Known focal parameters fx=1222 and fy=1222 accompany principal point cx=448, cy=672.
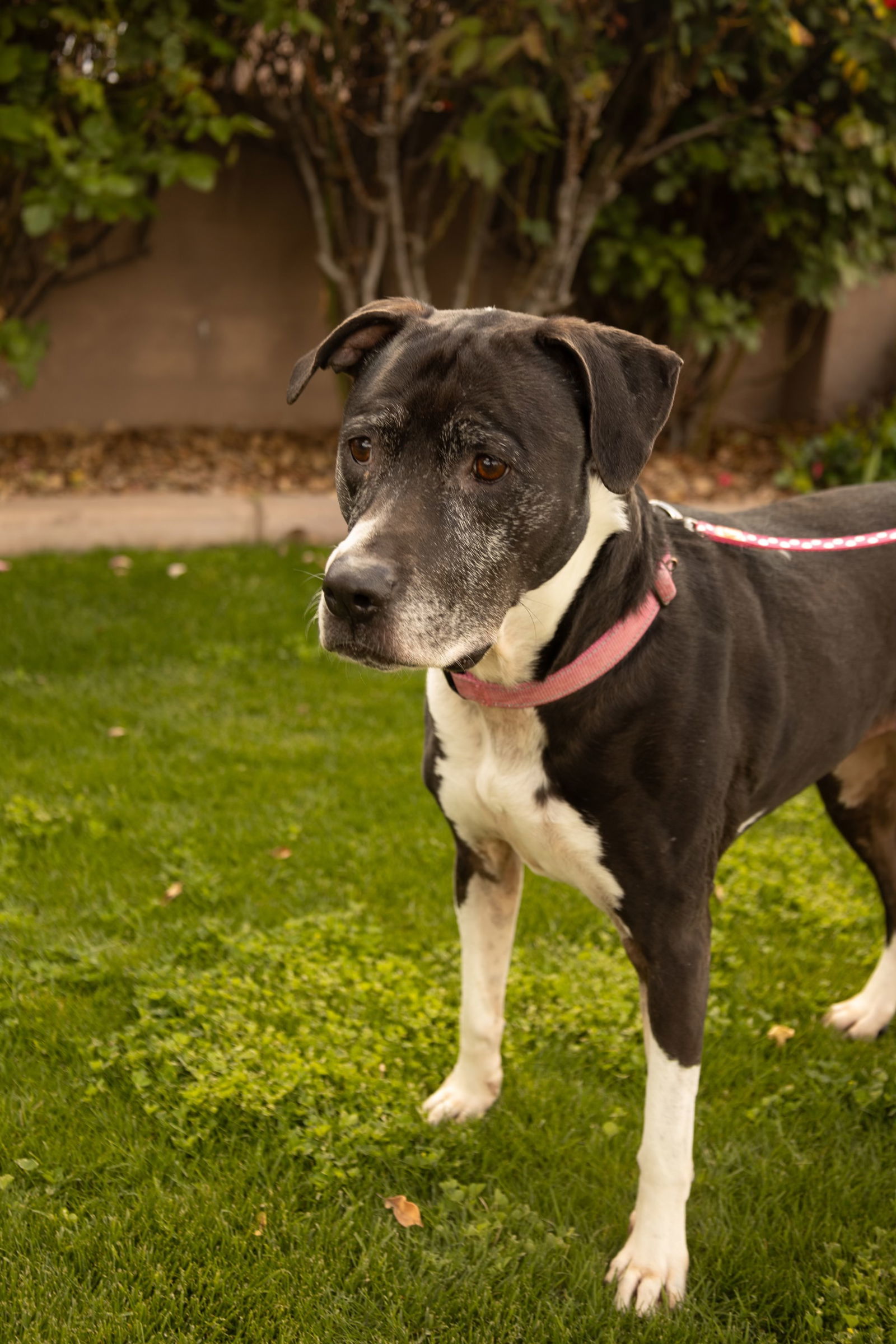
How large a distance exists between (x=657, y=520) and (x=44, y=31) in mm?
5493

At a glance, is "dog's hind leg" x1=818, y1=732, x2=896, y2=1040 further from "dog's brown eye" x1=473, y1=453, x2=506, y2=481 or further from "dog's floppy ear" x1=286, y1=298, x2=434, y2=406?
"dog's floppy ear" x1=286, y1=298, x2=434, y2=406

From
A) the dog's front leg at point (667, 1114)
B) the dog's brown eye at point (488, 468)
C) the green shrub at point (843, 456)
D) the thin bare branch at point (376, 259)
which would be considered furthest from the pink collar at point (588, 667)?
the green shrub at point (843, 456)

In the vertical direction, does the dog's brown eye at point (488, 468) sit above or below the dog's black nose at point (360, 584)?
above

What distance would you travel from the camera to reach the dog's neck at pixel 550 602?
2268 mm

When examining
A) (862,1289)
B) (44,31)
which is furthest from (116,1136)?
(44,31)

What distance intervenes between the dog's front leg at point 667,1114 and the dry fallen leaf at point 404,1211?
418 millimetres

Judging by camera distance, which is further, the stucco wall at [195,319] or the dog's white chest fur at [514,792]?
the stucco wall at [195,319]

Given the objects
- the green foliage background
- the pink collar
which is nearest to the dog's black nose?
the pink collar

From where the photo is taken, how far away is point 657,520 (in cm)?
256

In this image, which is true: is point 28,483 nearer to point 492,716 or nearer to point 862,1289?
point 492,716

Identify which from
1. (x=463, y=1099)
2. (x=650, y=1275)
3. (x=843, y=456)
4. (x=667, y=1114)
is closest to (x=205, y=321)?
(x=843, y=456)

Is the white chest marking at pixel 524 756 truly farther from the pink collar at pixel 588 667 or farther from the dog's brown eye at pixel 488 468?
the dog's brown eye at pixel 488 468

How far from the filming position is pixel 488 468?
84.0 inches

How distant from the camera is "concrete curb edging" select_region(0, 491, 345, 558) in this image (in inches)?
254
